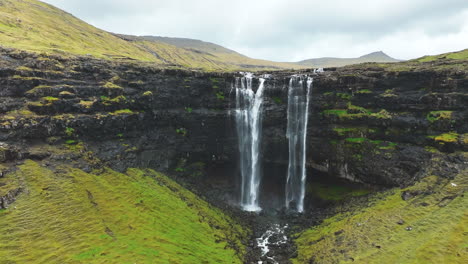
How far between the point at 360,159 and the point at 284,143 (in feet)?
44.4

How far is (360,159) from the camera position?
4012 centimetres

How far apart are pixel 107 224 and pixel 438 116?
44705 mm

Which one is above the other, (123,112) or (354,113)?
(123,112)

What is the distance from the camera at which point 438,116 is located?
35219 millimetres

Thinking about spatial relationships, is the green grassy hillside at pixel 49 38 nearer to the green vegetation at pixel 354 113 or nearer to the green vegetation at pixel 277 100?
the green vegetation at pixel 277 100

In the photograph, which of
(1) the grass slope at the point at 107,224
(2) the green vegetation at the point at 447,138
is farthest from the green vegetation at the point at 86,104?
(2) the green vegetation at the point at 447,138

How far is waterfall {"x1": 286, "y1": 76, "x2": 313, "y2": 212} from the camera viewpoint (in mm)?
46031

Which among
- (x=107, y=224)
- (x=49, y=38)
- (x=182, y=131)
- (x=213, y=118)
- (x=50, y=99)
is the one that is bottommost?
(x=107, y=224)

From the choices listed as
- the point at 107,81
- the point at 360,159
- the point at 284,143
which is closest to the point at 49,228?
the point at 107,81

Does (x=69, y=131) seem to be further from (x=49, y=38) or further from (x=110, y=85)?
(x=49, y=38)

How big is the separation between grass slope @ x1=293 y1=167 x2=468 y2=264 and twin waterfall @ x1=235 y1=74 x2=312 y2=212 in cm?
1294

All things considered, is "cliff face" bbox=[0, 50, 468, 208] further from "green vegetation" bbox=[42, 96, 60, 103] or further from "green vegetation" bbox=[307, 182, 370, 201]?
"green vegetation" bbox=[307, 182, 370, 201]

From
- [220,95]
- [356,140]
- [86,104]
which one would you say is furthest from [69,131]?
[356,140]

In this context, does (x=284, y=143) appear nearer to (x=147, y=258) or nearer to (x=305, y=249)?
(x=305, y=249)
